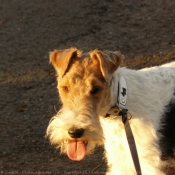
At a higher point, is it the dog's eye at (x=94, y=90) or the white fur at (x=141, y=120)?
the dog's eye at (x=94, y=90)

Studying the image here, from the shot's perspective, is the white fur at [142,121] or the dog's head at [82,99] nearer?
the dog's head at [82,99]

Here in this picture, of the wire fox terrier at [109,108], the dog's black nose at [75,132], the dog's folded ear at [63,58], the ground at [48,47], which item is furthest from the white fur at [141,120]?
the ground at [48,47]

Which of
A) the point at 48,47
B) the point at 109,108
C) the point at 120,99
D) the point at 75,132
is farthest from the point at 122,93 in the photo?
the point at 48,47

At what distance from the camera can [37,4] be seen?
8.47 metres

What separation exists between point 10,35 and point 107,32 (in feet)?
6.40

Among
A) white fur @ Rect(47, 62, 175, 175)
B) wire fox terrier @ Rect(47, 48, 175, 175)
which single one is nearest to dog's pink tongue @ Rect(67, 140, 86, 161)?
wire fox terrier @ Rect(47, 48, 175, 175)

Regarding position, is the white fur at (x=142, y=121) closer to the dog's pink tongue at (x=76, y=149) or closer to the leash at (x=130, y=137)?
the leash at (x=130, y=137)

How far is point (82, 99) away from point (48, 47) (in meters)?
3.78

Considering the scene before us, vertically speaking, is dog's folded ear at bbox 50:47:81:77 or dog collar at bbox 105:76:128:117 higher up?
dog's folded ear at bbox 50:47:81:77

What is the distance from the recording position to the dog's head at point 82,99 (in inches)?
119

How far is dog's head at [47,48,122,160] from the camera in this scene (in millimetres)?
3012

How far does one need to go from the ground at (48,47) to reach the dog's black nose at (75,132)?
4.36 feet

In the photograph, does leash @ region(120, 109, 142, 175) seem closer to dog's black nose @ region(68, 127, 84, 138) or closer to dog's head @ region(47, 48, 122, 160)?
dog's head @ region(47, 48, 122, 160)

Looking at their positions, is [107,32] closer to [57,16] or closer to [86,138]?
[57,16]
